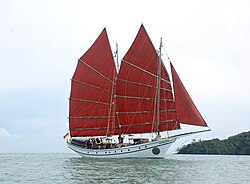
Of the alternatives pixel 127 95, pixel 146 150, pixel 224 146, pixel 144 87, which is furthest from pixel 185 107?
pixel 224 146

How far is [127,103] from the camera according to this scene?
41.5 metres

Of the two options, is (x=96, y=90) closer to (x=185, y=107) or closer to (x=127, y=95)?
(x=127, y=95)

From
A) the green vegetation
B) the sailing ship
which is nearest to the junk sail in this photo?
the sailing ship

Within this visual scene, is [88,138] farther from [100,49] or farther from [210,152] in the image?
[210,152]

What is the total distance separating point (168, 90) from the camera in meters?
40.1

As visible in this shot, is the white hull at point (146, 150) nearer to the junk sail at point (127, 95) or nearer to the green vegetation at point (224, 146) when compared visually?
the junk sail at point (127, 95)

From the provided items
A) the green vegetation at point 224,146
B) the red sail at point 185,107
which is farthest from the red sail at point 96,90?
the green vegetation at point 224,146

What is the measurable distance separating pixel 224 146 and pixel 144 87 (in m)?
39.0

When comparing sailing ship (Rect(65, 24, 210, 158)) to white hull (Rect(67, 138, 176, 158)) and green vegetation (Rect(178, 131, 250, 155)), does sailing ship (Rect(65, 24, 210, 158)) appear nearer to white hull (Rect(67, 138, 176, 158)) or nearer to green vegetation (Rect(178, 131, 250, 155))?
white hull (Rect(67, 138, 176, 158))

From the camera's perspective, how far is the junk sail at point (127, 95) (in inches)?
1558

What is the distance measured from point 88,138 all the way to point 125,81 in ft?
27.6

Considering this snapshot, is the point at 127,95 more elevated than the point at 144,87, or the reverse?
the point at 144,87

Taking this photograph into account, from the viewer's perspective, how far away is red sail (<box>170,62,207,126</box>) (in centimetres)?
3691

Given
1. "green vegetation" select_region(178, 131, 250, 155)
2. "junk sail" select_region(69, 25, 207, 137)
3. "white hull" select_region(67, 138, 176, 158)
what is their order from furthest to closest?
1. "green vegetation" select_region(178, 131, 250, 155)
2. "junk sail" select_region(69, 25, 207, 137)
3. "white hull" select_region(67, 138, 176, 158)
